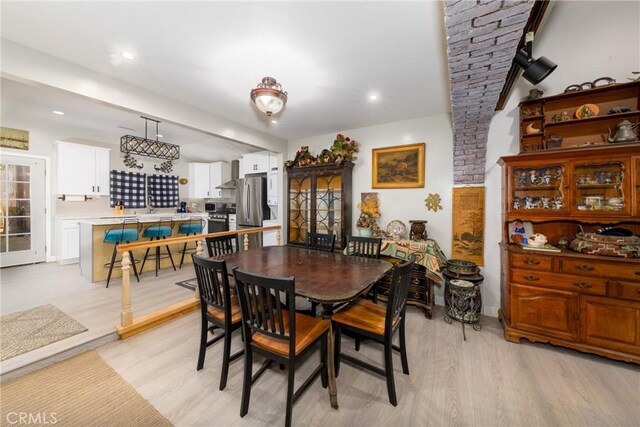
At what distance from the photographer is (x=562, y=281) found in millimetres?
2277

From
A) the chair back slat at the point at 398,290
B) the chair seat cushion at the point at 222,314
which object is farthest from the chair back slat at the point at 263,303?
the chair back slat at the point at 398,290

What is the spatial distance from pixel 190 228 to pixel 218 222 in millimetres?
1674

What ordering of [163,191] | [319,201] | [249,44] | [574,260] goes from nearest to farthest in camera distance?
1. [249,44]
2. [574,260]
3. [319,201]
4. [163,191]

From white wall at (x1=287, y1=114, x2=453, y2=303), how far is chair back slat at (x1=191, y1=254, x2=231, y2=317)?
106 inches

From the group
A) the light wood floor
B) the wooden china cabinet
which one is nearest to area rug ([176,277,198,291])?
the light wood floor

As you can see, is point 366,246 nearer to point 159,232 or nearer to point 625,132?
point 625,132

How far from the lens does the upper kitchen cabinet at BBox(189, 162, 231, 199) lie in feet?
23.2

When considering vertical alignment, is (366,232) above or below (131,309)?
above

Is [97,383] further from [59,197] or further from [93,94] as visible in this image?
[59,197]

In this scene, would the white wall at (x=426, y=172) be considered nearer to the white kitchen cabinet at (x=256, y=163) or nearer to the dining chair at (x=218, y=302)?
the white kitchen cabinet at (x=256, y=163)

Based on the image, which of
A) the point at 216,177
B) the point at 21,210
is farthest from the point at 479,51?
the point at 21,210

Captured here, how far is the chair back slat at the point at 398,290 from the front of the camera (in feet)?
5.19

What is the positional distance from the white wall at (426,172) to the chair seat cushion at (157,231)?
3301mm

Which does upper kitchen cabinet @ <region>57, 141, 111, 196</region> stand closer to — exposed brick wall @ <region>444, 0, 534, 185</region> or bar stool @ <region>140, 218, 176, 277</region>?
bar stool @ <region>140, 218, 176, 277</region>
